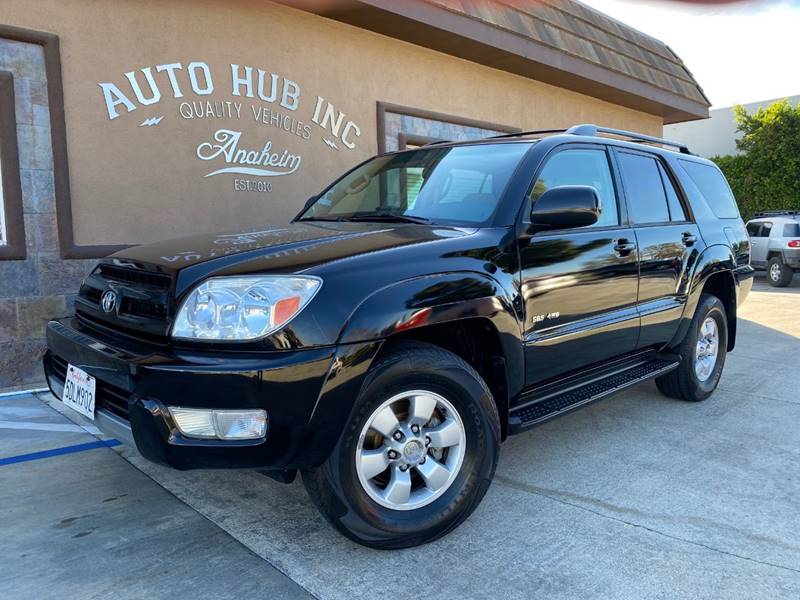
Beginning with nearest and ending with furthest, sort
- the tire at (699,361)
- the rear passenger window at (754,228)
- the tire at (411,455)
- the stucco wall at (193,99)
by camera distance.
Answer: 1. the tire at (411,455)
2. the tire at (699,361)
3. the stucco wall at (193,99)
4. the rear passenger window at (754,228)

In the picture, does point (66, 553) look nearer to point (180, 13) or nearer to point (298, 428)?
point (298, 428)

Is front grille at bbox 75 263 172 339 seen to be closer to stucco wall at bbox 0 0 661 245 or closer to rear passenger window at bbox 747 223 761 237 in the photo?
stucco wall at bbox 0 0 661 245

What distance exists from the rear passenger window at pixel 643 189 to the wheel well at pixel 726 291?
1.02 m

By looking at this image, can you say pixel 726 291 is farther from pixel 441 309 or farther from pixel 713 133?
pixel 713 133

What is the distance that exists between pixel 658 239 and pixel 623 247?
49 centimetres

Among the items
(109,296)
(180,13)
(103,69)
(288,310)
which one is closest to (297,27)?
(180,13)

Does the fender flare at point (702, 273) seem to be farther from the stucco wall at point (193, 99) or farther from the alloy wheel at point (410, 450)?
the stucco wall at point (193, 99)

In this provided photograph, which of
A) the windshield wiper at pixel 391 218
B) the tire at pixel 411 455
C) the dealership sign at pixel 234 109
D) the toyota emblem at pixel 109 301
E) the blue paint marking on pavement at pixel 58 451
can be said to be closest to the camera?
the tire at pixel 411 455

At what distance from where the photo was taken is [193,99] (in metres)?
6.16

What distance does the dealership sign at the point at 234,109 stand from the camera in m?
5.83

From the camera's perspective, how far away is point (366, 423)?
8.02 ft

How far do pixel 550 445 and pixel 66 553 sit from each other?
8.56 ft

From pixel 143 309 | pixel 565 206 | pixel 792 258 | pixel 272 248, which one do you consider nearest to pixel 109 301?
pixel 143 309

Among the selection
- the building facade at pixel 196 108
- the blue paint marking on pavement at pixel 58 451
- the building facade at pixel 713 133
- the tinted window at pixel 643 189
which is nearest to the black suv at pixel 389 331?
the tinted window at pixel 643 189
